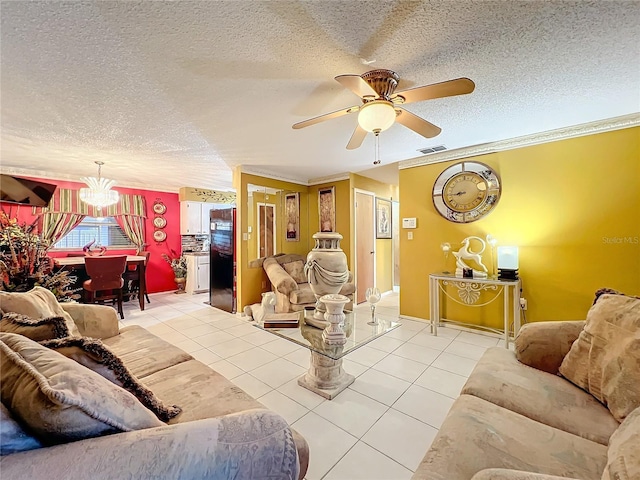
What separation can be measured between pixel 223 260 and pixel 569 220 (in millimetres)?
4354

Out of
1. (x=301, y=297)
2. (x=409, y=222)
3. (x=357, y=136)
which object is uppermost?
(x=357, y=136)

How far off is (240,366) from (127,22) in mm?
2440

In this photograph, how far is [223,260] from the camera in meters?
4.19

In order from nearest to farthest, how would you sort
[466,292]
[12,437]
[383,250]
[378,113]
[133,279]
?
[12,437] < [378,113] < [466,292] < [133,279] < [383,250]

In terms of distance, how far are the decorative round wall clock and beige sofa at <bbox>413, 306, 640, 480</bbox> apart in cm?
189

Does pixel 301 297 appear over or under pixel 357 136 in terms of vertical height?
under

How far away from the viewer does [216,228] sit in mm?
4336

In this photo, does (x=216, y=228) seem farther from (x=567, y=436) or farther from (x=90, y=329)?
(x=567, y=436)

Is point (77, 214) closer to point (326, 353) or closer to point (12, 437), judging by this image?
point (326, 353)

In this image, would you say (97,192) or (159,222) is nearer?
(97,192)

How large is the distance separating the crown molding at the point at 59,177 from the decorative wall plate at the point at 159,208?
0.92 ft

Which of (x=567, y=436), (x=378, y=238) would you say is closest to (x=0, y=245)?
(x=567, y=436)

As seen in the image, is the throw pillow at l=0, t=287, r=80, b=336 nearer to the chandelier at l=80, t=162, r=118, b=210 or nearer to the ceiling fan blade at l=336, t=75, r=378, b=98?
the ceiling fan blade at l=336, t=75, r=378, b=98

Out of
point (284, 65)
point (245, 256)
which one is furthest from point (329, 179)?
point (284, 65)
